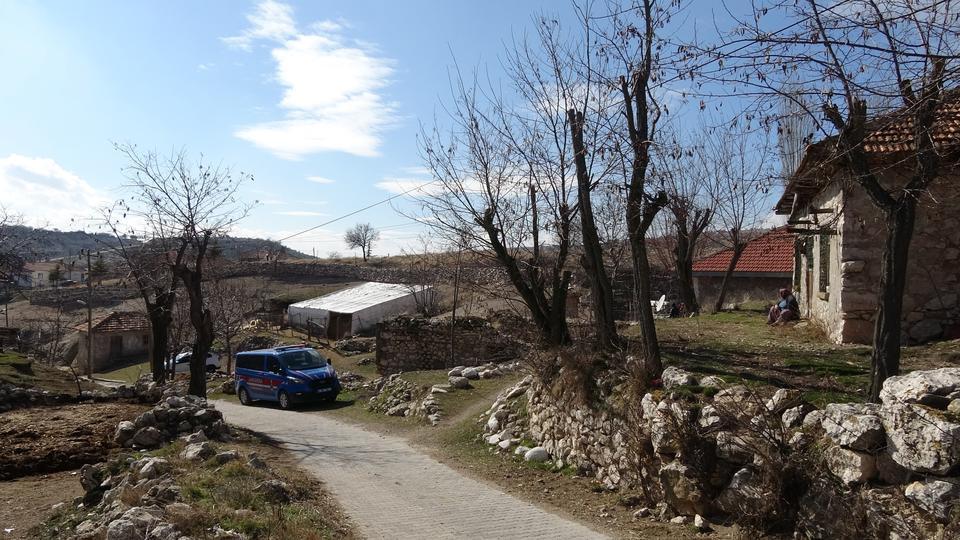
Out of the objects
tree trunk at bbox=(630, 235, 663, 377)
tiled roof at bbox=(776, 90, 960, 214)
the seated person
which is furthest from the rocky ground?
the seated person

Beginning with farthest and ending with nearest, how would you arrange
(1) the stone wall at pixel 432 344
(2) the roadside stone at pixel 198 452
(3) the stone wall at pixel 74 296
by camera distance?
(3) the stone wall at pixel 74 296 → (1) the stone wall at pixel 432 344 → (2) the roadside stone at pixel 198 452

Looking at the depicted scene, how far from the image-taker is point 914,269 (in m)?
12.6

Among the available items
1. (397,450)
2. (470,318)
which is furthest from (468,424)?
(470,318)

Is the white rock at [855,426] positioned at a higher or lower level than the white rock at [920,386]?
lower

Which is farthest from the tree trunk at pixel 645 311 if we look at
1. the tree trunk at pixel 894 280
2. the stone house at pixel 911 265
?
the stone house at pixel 911 265

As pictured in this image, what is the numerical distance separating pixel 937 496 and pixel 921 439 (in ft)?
1.39

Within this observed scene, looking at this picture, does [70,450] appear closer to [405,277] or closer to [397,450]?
[397,450]

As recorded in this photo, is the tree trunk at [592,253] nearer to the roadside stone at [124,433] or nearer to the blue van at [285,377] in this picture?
the roadside stone at [124,433]

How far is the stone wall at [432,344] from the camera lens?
83.5 ft

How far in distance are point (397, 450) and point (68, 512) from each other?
5694 mm

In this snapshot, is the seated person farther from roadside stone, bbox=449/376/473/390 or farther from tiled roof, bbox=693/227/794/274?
tiled roof, bbox=693/227/794/274

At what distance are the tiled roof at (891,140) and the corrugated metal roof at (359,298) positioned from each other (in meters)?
Answer: 32.4

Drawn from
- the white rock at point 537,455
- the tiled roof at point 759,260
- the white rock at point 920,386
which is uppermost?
the tiled roof at point 759,260

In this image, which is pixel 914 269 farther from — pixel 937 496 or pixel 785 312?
pixel 937 496
